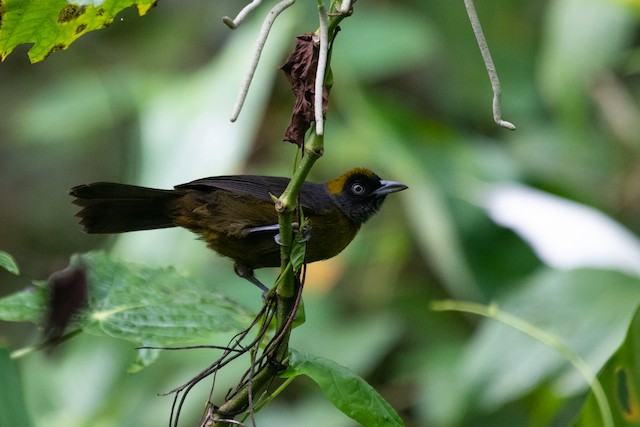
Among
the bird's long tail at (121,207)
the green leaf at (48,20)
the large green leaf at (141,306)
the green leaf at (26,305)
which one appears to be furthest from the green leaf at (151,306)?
the green leaf at (48,20)

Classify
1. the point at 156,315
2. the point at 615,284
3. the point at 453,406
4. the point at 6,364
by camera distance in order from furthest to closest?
the point at 453,406, the point at 615,284, the point at 156,315, the point at 6,364

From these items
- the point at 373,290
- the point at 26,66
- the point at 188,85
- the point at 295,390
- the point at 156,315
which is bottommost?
the point at 295,390

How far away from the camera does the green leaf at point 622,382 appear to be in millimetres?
2209

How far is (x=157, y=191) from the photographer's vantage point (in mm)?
3250

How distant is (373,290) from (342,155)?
0.90 m

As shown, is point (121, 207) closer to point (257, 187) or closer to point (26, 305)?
point (257, 187)

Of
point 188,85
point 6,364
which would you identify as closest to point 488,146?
point 188,85

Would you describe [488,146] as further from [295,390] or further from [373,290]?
[295,390]

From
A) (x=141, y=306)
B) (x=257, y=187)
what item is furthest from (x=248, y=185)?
(x=141, y=306)

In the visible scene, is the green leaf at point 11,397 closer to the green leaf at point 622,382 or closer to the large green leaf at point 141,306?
the large green leaf at point 141,306

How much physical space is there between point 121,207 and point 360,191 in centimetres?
95

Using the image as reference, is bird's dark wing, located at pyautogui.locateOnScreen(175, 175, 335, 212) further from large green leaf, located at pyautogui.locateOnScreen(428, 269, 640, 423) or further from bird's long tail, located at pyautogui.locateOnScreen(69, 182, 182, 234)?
large green leaf, located at pyautogui.locateOnScreen(428, 269, 640, 423)

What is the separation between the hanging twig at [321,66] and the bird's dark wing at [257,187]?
61.8 inches

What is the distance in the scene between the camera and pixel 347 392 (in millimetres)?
1778
